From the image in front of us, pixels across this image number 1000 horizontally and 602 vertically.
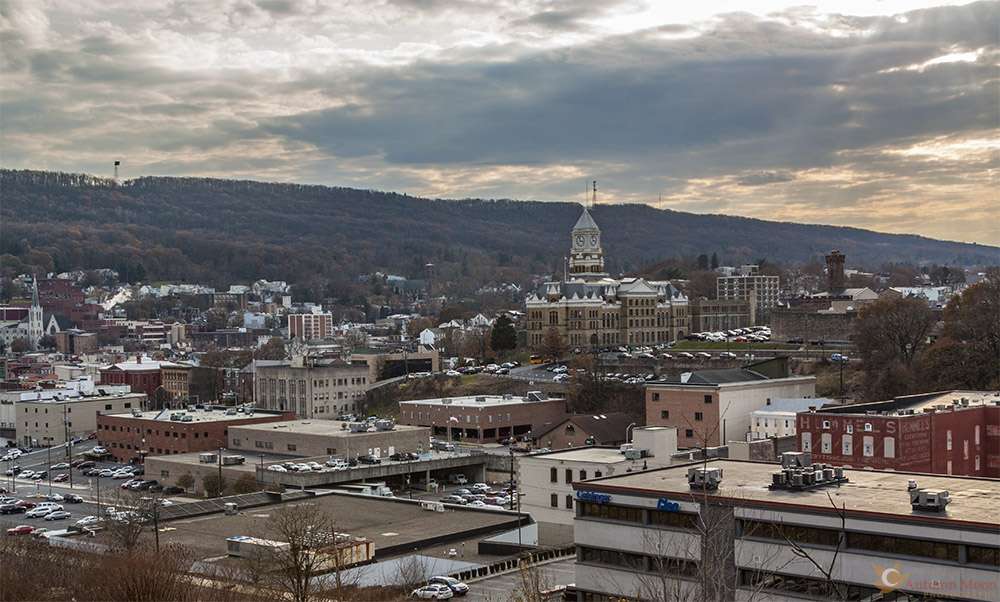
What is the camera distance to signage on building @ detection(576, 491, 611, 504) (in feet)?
73.9

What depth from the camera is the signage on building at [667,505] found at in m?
21.7

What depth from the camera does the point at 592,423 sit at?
179ft

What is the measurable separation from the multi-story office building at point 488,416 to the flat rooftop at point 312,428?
199 inches

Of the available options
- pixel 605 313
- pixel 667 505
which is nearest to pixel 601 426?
pixel 605 313

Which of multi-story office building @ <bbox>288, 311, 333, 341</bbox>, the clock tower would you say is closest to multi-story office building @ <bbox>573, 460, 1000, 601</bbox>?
the clock tower

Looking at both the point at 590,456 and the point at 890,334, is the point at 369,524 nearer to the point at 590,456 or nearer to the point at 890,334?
the point at 590,456

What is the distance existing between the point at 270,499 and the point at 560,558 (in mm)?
11038

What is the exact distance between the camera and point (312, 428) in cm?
5462

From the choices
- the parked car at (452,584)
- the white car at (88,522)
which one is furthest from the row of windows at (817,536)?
the white car at (88,522)

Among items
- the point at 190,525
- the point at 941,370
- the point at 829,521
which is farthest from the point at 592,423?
the point at 829,521

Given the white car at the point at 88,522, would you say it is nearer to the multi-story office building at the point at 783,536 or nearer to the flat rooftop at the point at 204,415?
the multi-story office building at the point at 783,536

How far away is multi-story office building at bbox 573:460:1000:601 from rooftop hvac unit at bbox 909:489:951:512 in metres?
0.02

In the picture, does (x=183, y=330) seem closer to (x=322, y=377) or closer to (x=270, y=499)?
(x=322, y=377)

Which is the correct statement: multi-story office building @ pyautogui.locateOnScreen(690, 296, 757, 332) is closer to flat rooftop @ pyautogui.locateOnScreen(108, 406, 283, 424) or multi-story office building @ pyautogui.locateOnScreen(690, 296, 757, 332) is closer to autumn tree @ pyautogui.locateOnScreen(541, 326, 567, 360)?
autumn tree @ pyautogui.locateOnScreen(541, 326, 567, 360)
